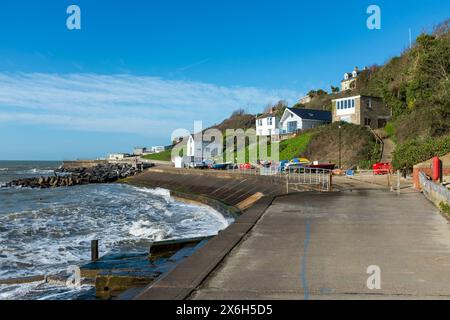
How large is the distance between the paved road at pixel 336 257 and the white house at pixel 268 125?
192ft

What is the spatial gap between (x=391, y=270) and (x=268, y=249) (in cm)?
236

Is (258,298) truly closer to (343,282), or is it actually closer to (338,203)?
(343,282)

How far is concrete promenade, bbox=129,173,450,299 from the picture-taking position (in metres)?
5.38

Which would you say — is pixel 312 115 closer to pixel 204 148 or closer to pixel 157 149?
pixel 204 148

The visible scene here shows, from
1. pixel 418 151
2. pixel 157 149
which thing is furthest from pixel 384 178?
pixel 157 149

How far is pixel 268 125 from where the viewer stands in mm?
73250

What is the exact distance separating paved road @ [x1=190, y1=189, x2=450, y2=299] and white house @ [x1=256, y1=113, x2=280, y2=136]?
58587 millimetres

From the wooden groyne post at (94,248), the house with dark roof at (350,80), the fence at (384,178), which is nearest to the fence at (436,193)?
the fence at (384,178)

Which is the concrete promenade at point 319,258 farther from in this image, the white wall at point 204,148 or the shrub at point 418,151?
the white wall at point 204,148

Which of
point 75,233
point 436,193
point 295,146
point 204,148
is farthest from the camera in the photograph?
point 204,148

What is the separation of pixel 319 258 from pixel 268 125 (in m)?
66.9

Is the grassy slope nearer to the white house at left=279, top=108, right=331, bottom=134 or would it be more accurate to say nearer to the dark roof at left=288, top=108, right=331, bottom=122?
the white house at left=279, top=108, right=331, bottom=134
